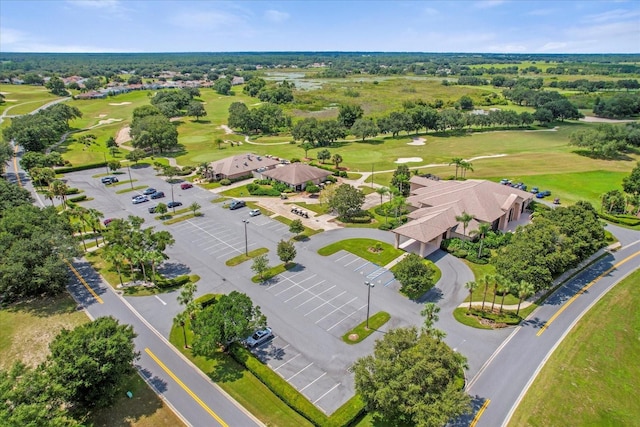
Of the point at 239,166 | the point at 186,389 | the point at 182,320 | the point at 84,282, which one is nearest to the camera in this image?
the point at 186,389

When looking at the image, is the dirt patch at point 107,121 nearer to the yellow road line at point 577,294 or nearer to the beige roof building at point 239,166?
the beige roof building at point 239,166

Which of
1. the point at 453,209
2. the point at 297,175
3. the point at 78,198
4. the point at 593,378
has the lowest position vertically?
the point at 593,378

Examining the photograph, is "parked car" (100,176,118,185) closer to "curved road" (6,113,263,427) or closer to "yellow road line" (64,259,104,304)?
"yellow road line" (64,259,104,304)

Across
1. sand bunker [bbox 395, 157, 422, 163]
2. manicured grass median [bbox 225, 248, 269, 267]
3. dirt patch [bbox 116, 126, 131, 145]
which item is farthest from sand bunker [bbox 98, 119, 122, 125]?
manicured grass median [bbox 225, 248, 269, 267]

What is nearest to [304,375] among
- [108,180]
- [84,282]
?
[84,282]

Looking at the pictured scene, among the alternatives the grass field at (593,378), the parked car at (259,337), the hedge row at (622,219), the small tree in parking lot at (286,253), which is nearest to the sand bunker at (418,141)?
the hedge row at (622,219)

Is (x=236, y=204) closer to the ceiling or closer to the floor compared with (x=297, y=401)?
closer to the ceiling

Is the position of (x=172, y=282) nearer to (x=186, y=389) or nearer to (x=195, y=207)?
(x=186, y=389)
